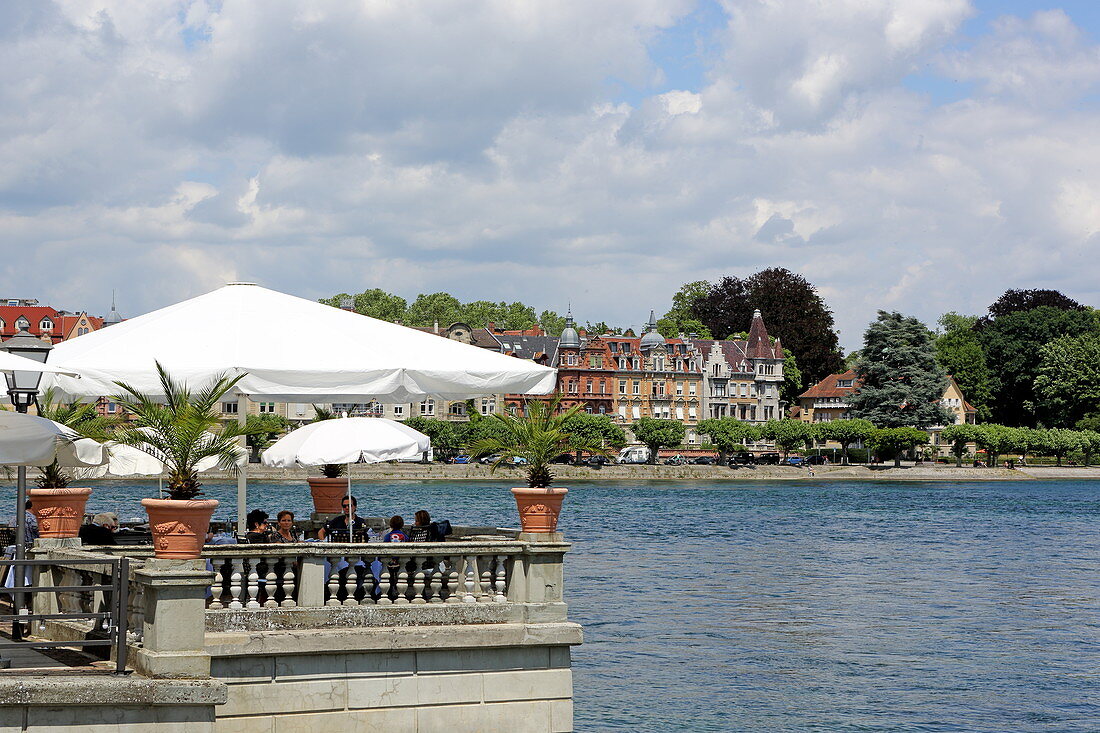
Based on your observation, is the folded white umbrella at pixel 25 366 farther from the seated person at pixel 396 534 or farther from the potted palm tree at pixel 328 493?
the potted palm tree at pixel 328 493

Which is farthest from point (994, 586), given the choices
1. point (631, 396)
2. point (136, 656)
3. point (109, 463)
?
point (631, 396)

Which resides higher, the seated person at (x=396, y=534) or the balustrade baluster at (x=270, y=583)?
the seated person at (x=396, y=534)

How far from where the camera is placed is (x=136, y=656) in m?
10.3

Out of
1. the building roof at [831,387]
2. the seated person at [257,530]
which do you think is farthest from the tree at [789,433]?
the seated person at [257,530]

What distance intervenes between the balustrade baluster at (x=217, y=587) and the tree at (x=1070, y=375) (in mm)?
107326

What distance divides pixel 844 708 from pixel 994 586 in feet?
62.2

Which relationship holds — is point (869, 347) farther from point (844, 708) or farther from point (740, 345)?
point (844, 708)

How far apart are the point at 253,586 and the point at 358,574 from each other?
38.2 inches

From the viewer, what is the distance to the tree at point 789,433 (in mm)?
115438

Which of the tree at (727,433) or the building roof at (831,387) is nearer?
the tree at (727,433)

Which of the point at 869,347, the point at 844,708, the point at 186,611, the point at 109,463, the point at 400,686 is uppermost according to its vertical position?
the point at 869,347

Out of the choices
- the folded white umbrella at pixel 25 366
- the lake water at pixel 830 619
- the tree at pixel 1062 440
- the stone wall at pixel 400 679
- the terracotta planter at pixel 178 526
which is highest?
the tree at pixel 1062 440

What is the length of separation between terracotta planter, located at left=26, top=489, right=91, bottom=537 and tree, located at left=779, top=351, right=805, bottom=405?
119 meters

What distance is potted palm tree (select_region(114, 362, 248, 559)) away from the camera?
10.2 m
